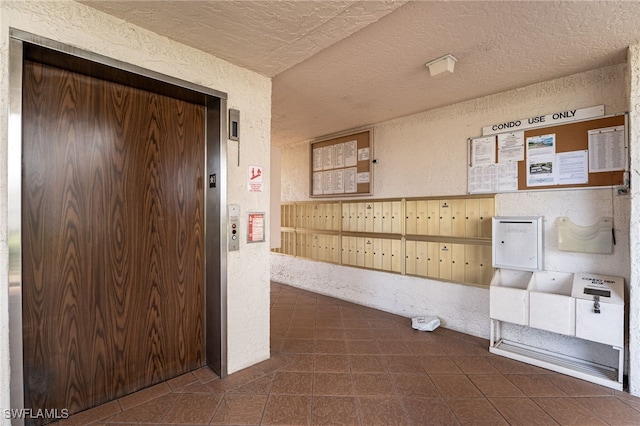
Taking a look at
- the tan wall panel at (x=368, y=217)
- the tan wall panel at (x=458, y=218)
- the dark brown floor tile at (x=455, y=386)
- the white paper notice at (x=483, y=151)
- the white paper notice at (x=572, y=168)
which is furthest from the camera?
the tan wall panel at (x=368, y=217)

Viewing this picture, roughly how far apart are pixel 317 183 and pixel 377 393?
128 inches

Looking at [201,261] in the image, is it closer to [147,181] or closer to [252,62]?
[147,181]

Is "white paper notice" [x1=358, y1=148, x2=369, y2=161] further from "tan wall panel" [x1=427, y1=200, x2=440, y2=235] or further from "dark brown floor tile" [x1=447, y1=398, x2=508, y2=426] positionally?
"dark brown floor tile" [x1=447, y1=398, x2=508, y2=426]

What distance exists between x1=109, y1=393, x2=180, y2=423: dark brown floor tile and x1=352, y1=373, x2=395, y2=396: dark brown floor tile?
50.6 inches

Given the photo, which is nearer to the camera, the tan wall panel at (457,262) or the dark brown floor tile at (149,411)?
the dark brown floor tile at (149,411)

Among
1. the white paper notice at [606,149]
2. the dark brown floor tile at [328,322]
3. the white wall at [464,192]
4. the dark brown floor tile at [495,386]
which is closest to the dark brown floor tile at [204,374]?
the dark brown floor tile at [328,322]

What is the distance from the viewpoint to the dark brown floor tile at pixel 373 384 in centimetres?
203

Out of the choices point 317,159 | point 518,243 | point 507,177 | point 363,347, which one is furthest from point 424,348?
point 317,159

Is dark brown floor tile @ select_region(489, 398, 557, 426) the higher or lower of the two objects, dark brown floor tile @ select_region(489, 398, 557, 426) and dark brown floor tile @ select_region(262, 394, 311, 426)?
the lower

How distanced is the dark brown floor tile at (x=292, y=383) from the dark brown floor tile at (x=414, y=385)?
2.14ft

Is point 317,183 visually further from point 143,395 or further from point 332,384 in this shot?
point 143,395

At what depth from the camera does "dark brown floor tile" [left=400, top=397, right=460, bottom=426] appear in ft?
5.72

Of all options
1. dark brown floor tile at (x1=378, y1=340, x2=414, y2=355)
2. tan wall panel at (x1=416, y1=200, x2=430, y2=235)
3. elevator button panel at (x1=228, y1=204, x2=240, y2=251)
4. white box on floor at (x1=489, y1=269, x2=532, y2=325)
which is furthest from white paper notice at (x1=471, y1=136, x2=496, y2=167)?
elevator button panel at (x1=228, y1=204, x2=240, y2=251)

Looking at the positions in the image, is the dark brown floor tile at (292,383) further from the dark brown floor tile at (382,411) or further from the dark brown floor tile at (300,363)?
the dark brown floor tile at (382,411)
